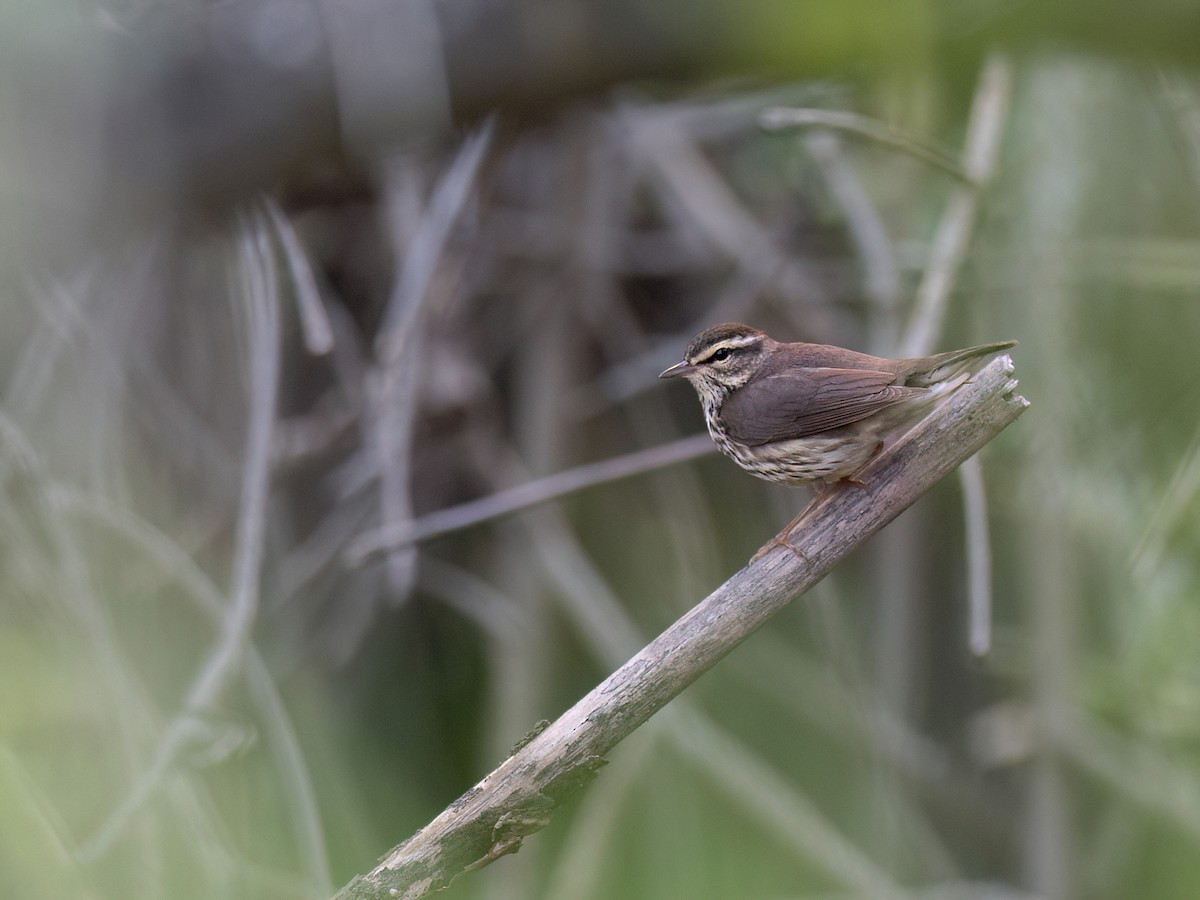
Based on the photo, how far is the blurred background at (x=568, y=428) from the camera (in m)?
2.37

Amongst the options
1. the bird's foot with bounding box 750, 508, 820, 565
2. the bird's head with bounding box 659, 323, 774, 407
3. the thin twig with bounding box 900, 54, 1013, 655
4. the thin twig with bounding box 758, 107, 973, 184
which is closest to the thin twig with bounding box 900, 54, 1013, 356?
the thin twig with bounding box 900, 54, 1013, 655

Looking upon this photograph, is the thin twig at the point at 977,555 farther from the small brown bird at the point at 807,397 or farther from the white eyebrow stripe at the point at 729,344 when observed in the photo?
the white eyebrow stripe at the point at 729,344

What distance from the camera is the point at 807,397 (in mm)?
2182

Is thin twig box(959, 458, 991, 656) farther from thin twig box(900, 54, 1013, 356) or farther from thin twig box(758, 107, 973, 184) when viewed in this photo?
thin twig box(758, 107, 973, 184)

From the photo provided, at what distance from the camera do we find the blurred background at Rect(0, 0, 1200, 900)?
2369mm

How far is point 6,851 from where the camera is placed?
1509 mm

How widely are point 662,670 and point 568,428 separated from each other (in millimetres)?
2168

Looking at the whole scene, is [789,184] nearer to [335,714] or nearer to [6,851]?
[335,714]

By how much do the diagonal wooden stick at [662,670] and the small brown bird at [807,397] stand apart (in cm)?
23

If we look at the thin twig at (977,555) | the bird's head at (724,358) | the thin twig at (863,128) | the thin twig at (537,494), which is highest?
the thin twig at (863,128)

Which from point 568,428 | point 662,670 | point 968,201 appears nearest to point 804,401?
point 662,670

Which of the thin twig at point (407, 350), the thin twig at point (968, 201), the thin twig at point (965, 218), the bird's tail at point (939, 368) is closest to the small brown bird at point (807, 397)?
the bird's tail at point (939, 368)

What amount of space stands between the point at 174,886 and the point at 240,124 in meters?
1.65

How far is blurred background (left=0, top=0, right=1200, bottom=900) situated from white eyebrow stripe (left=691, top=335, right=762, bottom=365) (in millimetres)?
264
